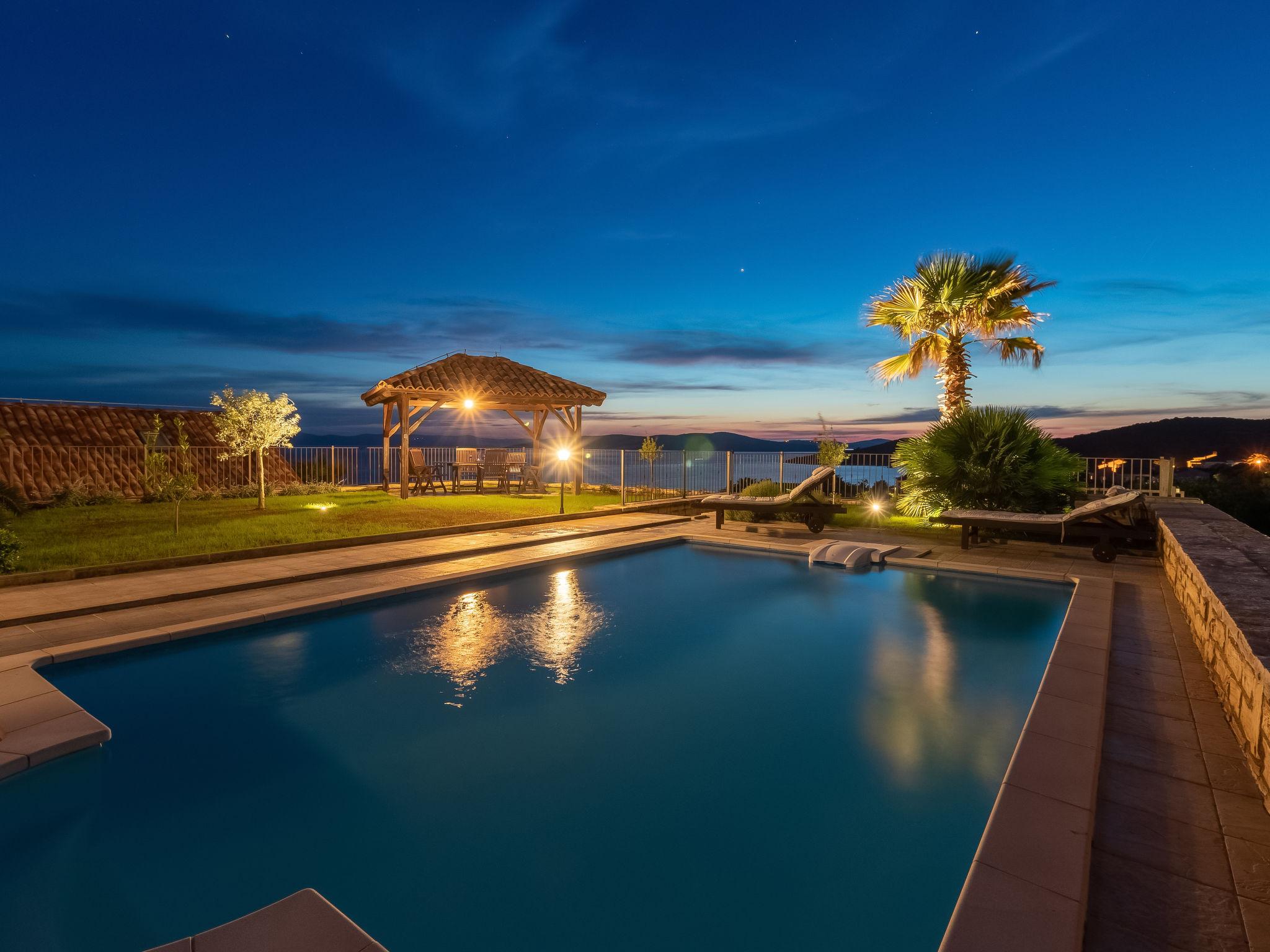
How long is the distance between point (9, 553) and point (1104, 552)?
1326cm

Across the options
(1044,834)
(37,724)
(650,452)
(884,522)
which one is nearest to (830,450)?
(884,522)

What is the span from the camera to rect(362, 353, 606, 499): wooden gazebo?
642 inches

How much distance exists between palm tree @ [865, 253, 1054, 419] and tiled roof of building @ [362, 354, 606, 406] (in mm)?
8524

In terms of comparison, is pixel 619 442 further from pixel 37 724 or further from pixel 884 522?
pixel 37 724

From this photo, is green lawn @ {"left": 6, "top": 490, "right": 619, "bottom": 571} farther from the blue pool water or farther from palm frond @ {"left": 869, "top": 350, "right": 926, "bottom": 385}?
palm frond @ {"left": 869, "top": 350, "right": 926, "bottom": 385}

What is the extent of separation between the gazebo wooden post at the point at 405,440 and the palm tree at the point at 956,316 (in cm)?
1200

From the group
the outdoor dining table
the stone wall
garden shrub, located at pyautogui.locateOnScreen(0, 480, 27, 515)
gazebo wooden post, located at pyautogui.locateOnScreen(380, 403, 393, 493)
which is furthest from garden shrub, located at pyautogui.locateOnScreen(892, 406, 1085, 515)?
gazebo wooden post, located at pyautogui.locateOnScreen(380, 403, 393, 493)

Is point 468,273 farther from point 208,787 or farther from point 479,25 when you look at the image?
point 208,787

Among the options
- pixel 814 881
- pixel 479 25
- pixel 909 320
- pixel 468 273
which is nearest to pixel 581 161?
pixel 479 25

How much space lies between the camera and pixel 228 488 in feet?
54.3

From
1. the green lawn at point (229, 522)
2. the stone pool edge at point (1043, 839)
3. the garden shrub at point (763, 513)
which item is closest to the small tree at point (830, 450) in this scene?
the garden shrub at point (763, 513)

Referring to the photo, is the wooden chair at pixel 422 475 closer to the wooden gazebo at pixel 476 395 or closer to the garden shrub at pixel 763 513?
the wooden gazebo at pixel 476 395

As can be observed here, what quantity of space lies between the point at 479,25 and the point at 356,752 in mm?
12201

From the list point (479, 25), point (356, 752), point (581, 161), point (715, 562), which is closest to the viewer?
point (356, 752)
